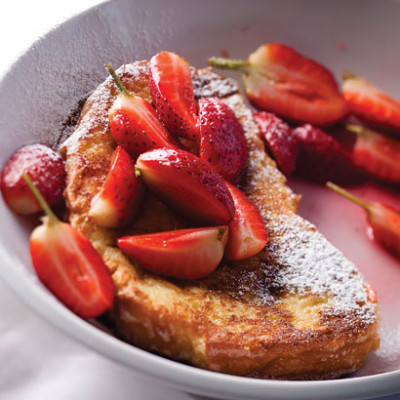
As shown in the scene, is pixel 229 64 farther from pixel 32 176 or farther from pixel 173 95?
pixel 32 176

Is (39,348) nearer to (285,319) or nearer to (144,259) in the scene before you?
(144,259)

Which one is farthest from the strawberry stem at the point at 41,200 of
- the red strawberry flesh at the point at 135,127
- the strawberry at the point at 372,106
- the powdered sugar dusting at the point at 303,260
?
the strawberry at the point at 372,106

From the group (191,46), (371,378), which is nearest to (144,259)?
(371,378)

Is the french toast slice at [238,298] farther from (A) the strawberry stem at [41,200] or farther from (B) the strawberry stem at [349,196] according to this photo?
(B) the strawberry stem at [349,196]

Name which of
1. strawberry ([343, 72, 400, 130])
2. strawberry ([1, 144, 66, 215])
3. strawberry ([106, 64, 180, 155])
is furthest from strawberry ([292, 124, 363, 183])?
strawberry ([1, 144, 66, 215])

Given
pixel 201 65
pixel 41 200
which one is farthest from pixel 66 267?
pixel 201 65
